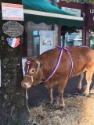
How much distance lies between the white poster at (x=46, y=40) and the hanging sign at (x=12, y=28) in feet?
23.3

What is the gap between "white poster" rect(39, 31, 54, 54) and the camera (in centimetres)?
1228

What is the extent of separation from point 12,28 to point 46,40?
295 inches

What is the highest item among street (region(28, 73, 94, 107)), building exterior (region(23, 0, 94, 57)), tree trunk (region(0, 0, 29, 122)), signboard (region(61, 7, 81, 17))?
signboard (region(61, 7, 81, 17))

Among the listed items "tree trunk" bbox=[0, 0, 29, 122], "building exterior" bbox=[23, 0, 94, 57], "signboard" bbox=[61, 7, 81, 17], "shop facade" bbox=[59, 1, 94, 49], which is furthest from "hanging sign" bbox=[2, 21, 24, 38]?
"shop facade" bbox=[59, 1, 94, 49]

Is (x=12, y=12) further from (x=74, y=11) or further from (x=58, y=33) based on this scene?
(x=74, y=11)

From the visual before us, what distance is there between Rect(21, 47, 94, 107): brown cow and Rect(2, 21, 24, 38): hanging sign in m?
0.68

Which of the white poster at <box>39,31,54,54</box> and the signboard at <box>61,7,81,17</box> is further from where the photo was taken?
the signboard at <box>61,7,81,17</box>

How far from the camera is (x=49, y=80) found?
620 centimetres

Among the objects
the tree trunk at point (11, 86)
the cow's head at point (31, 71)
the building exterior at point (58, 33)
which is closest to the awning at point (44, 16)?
the cow's head at point (31, 71)

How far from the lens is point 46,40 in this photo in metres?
12.5

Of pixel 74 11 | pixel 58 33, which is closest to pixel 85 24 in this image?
pixel 74 11

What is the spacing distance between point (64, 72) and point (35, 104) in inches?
49.3

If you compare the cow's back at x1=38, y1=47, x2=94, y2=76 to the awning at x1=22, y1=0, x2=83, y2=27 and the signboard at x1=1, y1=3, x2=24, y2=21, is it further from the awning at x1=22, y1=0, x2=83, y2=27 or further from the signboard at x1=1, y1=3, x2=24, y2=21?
the awning at x1=22, y1=0, x2=83, y2=27

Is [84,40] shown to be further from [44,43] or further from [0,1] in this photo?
[0,1]
